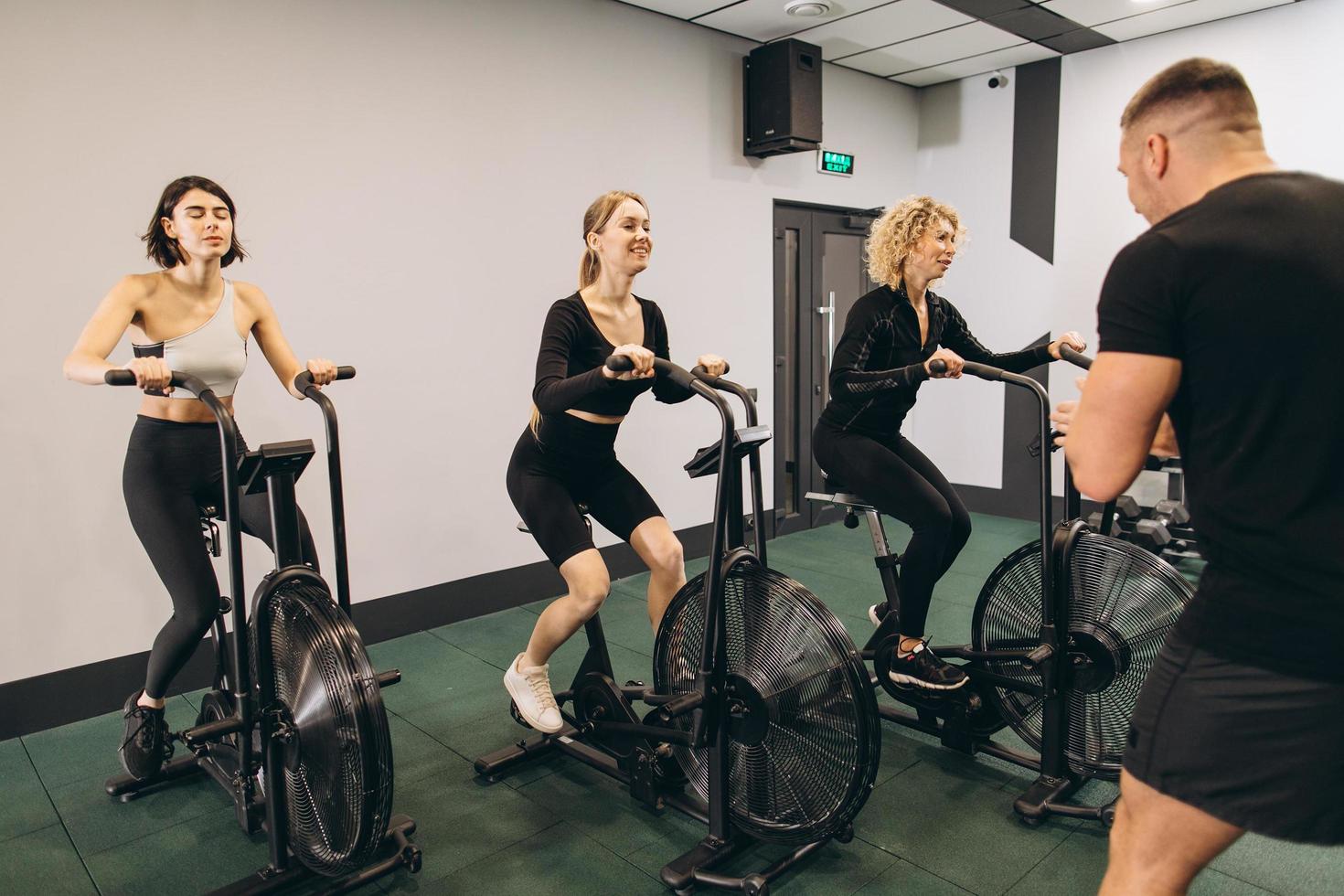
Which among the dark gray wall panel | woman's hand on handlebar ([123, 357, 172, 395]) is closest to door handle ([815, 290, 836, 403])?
the dark gray wall panel

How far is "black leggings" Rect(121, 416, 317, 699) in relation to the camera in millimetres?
2395

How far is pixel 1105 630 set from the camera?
2381 mm

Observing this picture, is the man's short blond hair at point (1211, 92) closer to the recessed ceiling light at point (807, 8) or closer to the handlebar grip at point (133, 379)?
the handlebar grip at point (133, 379)

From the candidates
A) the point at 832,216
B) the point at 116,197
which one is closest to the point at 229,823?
the point at 116,197

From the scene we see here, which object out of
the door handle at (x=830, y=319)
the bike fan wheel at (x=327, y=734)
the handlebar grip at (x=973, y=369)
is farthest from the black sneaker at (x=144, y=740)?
the door handle at (x=830, y=319)

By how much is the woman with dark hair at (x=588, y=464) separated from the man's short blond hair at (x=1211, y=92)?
1.36m

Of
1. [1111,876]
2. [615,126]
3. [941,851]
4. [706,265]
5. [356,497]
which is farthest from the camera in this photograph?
[706,265]

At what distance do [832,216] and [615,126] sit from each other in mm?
1884

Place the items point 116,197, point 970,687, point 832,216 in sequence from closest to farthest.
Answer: point 970,687, point 116,197, point 832,216

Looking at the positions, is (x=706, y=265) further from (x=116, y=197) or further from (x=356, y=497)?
(x=116, y=197)

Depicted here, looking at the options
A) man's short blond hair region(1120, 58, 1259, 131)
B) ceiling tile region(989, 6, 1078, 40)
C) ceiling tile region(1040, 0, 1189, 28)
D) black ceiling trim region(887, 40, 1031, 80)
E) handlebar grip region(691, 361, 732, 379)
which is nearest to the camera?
man's short blond hair region(1120, 58, 1259, 131)

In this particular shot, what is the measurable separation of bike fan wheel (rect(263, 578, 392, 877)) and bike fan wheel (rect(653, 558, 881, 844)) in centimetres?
77

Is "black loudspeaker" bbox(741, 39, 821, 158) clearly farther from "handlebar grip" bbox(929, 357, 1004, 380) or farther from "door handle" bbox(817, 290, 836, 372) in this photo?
"handlebar grip" bbox(929, 357, 1004, 380)

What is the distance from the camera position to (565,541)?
8.13 ft
